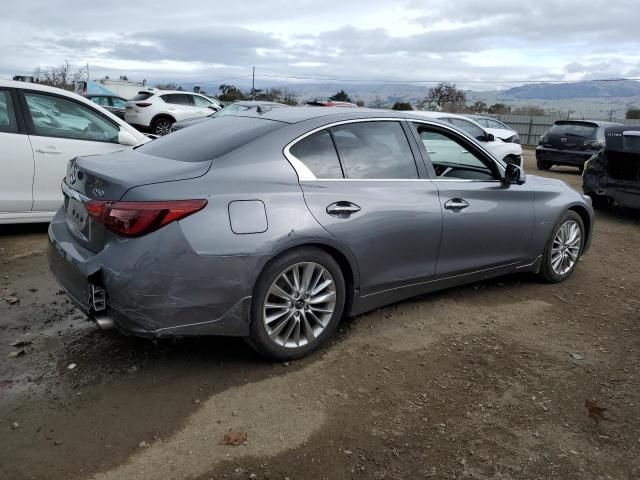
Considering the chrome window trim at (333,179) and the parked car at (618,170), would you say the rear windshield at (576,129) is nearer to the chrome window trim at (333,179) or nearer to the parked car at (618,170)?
the parked car at (618,170)

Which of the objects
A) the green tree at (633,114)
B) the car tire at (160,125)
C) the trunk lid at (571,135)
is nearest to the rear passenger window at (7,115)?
the car tire at (160,125)

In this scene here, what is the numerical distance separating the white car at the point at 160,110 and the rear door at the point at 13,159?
12.0m

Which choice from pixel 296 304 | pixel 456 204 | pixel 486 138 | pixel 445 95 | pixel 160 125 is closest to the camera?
pixel 296 304

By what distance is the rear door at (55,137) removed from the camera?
609cm

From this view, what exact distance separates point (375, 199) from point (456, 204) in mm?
793

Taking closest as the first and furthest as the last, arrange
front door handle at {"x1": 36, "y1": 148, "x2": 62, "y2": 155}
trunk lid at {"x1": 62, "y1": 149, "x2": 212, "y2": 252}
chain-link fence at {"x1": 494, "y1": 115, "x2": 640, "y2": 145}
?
trunk lid at {"x1": 62, "y1": 149, "x2": 212, "y2": 252} → front door handle at {"x1": 36, "y1": 148, "x2": 62, "y2": 155} → chain-link fence at {"x1": 494, "y1": 115, "x2": 640, "y2": 145}

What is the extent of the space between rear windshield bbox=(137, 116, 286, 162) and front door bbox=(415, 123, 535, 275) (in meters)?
1.27

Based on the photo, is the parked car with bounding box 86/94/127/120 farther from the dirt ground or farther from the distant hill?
the distant hill

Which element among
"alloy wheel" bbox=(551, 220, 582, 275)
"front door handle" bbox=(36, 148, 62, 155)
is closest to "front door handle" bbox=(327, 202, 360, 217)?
"alloy wheel" bbox=(551, 220, 582, 275)

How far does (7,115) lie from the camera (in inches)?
236

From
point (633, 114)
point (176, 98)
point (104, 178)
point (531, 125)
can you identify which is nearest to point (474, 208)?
point (104, 178)

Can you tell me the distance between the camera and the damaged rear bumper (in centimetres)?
309

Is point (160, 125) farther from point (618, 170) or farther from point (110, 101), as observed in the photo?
point (618, 170)

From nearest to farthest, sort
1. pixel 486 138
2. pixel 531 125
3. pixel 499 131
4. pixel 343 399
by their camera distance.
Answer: pixel 343 399 < pixel 486 138 < pixel 499 131 < pixel 531 125
